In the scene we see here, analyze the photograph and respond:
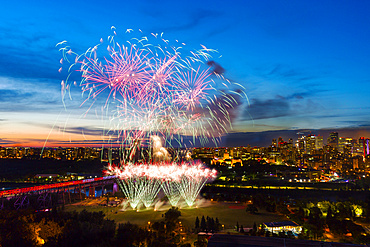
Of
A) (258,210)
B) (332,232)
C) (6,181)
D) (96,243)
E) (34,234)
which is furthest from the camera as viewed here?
(6,181)

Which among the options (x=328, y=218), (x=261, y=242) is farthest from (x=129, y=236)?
(x=328, y=218)

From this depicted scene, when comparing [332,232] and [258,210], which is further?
[258,210]

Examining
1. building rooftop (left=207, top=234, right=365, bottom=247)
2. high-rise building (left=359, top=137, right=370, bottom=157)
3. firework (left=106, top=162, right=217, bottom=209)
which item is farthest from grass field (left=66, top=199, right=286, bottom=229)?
high-rise building (left=359, top=137, right=370, bottom=157)

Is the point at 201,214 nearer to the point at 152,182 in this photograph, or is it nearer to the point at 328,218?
the point at 152,182

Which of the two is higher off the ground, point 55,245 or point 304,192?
point 55,245

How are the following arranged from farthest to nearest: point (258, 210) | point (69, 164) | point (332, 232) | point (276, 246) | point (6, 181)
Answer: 1. point (69, 164)
2. point (6, 181)
3. point (258, 210)
4. point (332, 232)
5. point (276, 246)

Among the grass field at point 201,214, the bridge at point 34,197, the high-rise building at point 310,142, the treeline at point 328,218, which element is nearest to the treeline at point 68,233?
the grass field at point 201,214

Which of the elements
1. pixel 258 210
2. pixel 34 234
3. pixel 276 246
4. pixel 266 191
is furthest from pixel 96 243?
pixel 266 191

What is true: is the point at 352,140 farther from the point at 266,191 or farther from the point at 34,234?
the point at 34,234
